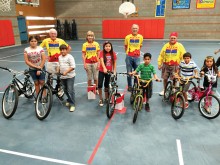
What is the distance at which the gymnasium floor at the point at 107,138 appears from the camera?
3.12 metres

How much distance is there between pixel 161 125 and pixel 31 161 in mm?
2565

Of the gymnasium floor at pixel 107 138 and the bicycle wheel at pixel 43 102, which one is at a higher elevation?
the bicycle wheel at pixel 43 102

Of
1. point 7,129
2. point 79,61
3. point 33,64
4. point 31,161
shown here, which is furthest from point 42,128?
point 79,61

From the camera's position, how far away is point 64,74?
172 inches

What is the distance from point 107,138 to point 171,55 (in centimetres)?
270

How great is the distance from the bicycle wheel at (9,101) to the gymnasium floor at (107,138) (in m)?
0.16

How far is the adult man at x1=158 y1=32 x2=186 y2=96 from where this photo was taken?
15.9 ft

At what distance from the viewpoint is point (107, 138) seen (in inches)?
143

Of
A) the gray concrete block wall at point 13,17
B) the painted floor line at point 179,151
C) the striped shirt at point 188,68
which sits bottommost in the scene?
the painted floor line at point 179,151

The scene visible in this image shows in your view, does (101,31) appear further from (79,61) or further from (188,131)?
(188,131)

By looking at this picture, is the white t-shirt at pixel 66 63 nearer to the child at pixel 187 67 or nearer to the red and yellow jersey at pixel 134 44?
the red and yellow jersey at pixel 134 44

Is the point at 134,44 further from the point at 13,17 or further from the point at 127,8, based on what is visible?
the point at 13,17

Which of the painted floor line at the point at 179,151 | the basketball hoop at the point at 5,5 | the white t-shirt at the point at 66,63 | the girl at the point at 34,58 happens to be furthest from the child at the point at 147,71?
the basketball hoop at the point at 5,5

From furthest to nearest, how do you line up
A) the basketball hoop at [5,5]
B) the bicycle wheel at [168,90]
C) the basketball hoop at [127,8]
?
the basketball hoop at [127,8]
the basketball hoop at [5,5]
the bicycle wheel at [168,90]
